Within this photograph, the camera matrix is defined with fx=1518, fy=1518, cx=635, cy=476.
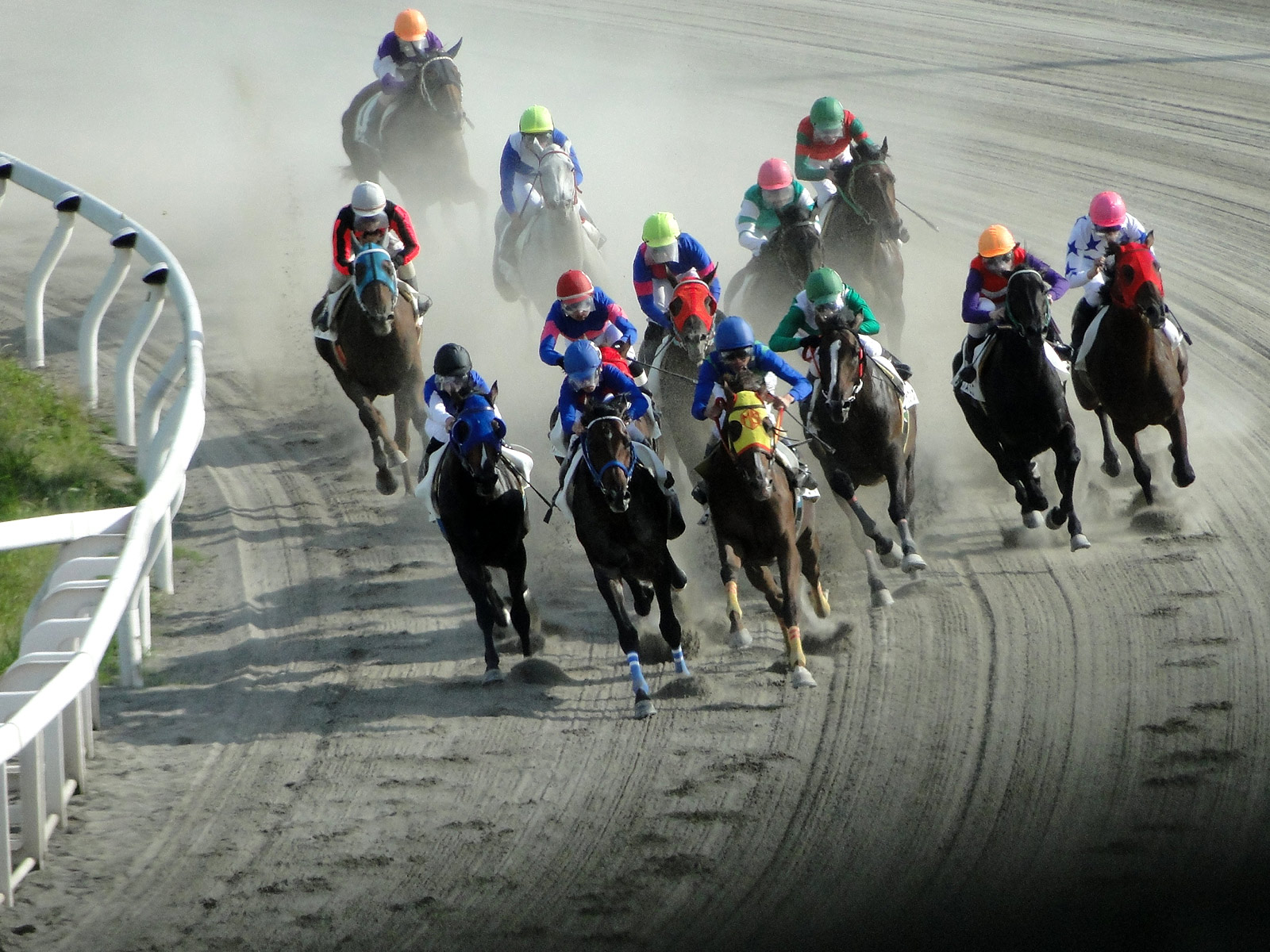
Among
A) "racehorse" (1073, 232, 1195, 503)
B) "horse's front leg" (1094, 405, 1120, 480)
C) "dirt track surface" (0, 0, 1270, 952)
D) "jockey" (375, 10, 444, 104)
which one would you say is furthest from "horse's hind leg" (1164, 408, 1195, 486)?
"jockey" (375, 10, 444, 104)

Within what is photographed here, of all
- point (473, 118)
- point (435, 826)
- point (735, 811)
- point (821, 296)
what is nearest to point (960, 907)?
point (735, 811)

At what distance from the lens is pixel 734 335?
874 cm

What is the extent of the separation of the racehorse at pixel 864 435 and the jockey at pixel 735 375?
0.24 meters

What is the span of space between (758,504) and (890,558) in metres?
1.79

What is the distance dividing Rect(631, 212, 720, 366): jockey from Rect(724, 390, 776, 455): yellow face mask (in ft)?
8.56

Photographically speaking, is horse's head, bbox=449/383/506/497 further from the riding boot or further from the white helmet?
the riding boot

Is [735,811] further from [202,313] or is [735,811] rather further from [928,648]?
[202,313]

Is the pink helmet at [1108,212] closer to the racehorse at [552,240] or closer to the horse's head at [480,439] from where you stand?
the racehorse at [552,240]

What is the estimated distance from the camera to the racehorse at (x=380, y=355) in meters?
10.7

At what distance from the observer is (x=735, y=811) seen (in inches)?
289

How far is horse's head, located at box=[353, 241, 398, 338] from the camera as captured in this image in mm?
10602

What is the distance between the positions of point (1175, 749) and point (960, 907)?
5.65ft

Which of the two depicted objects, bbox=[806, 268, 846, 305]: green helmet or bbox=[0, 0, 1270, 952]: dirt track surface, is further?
bbox=[806, 268, 846, 305]: green helmet

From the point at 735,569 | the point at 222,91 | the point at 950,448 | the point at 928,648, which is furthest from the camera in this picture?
the point at 222,91
